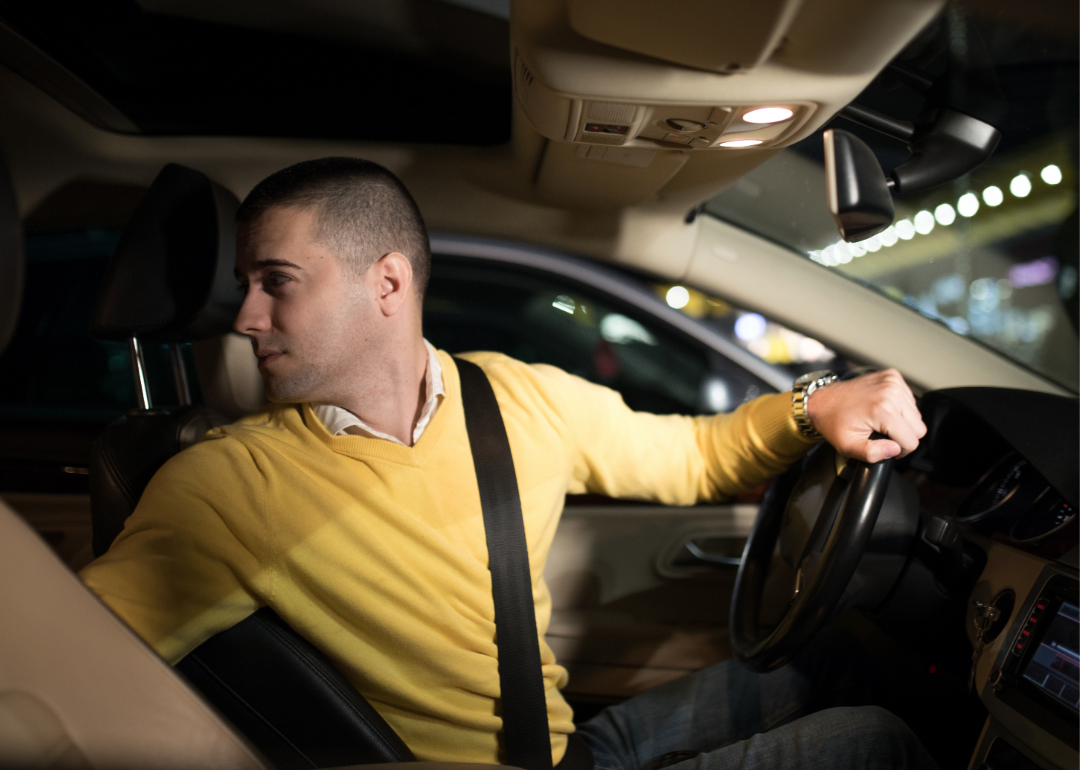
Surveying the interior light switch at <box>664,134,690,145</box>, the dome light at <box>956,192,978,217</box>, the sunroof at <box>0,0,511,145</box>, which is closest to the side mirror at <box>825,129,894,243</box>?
the interior light switch at <box>664,134,690,145</box>

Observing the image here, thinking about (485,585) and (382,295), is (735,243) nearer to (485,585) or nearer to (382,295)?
(382,295)

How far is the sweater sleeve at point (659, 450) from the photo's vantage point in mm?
1289

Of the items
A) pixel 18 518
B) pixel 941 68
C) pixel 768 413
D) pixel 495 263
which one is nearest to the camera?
pixel 18 518

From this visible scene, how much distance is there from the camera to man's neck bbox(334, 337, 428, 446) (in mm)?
1112

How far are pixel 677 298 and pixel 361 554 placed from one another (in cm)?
115

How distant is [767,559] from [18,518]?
117 centimetres

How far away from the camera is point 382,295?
3.75 ft

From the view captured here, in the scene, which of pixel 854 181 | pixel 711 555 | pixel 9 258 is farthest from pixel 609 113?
pixel 9 258

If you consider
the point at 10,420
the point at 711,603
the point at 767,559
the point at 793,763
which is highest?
the point at 767,559

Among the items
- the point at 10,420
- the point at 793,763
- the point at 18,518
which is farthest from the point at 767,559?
the point at 10,420

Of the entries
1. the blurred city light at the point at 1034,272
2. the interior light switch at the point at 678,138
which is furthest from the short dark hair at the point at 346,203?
the blurred city light at the point at 1034,272

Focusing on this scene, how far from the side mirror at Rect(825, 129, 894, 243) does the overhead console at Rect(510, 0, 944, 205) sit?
2.0 inches

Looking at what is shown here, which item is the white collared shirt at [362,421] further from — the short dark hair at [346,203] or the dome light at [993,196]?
the dome light at [993,196]

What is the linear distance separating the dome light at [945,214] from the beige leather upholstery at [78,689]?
4.47 ft
